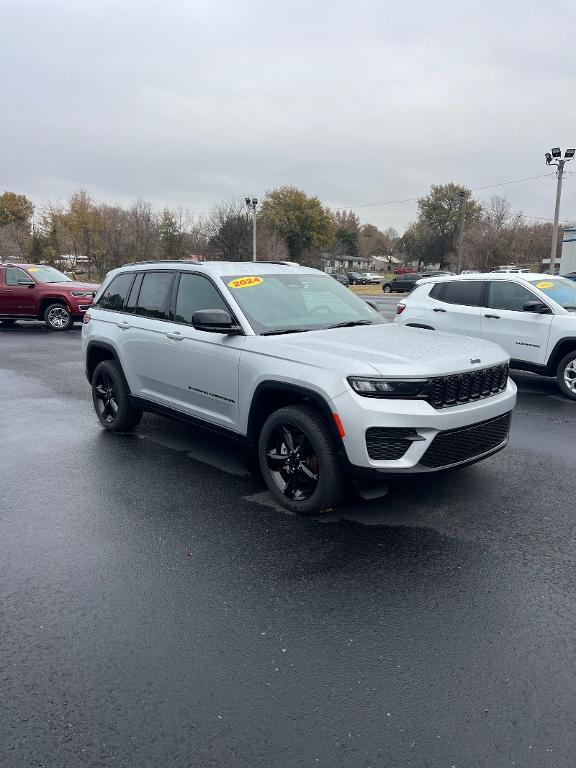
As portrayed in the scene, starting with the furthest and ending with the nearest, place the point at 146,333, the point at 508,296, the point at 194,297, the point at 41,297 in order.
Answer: the point at 41,297, the point at 508,296, the point at 146,333, the point at 194,297

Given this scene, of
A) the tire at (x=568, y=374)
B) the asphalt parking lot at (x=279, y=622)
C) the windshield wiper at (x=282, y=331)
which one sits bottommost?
the asphalt parking lot at (x=279, y=622)

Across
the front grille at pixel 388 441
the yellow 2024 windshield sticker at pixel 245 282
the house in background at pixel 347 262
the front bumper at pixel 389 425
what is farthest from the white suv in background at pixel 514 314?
the house in background at pixel 347 262

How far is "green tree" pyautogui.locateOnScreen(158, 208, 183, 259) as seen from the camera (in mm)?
53719

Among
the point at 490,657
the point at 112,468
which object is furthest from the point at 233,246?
the point at 490,657

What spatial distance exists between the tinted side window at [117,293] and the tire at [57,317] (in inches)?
425

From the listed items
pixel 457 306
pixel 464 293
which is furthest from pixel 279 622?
pixel 464 293

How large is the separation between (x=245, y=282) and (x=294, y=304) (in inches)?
18.4

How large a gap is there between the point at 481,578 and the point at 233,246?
4664 centimetres

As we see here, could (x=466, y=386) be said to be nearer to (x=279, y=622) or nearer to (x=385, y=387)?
(x=385, y=387)

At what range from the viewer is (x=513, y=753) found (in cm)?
227

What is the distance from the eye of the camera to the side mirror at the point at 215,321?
4.71m

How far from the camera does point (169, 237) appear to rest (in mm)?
55062

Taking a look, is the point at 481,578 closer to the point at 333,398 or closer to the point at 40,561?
the point at 333,398

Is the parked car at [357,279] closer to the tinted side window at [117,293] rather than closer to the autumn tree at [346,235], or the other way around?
the autumn tree at [346,235]
